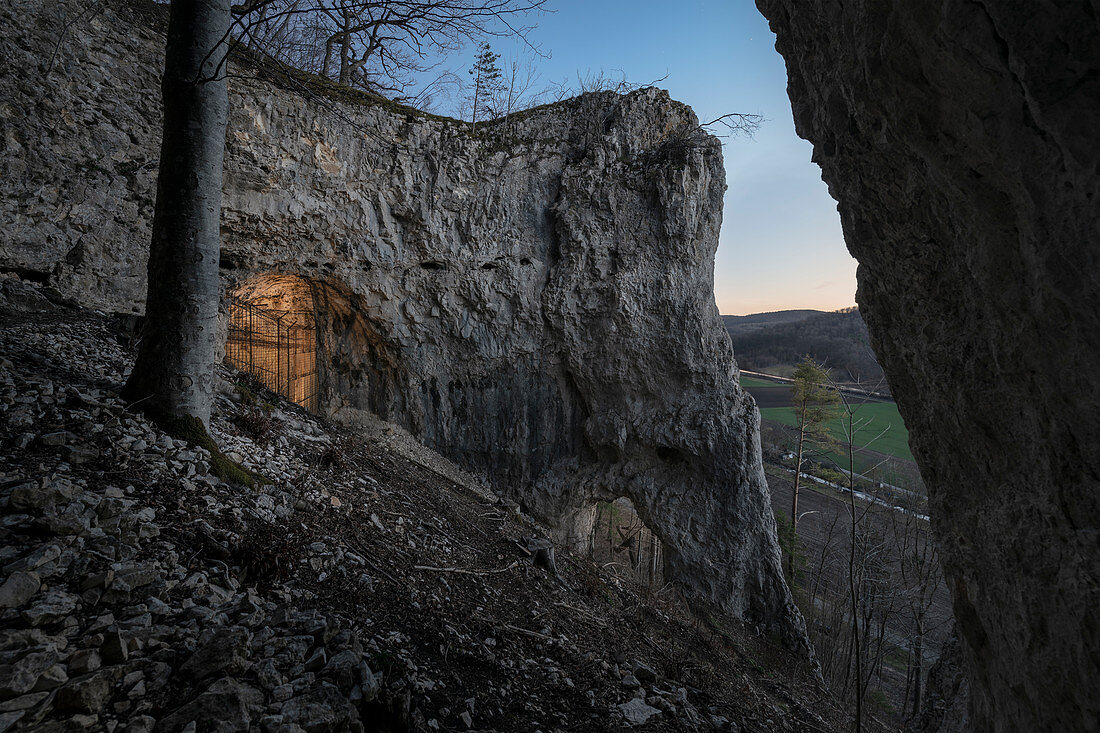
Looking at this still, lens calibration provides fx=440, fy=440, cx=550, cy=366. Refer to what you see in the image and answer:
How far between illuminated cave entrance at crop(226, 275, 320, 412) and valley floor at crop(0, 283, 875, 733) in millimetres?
4678

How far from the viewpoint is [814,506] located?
23.0 meters

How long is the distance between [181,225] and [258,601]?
7.66 feet

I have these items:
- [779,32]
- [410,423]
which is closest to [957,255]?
[779,32]

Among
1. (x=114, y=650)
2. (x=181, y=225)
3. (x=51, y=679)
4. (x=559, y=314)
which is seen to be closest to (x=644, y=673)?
(x=114, y=650)

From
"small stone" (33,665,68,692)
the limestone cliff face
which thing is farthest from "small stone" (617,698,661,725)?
the limestone cliff face

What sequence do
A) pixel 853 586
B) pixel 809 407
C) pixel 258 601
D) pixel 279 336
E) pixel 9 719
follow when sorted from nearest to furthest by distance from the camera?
pixel 9 719 → pixel 258 601 → pixel 853 586 → pixel 279 336 → pixel 809 407

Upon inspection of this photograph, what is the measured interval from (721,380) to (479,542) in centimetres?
803

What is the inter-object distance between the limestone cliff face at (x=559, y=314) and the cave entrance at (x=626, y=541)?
4590 mm

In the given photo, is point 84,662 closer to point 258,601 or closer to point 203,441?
point 258,601

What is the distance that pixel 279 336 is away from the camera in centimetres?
970

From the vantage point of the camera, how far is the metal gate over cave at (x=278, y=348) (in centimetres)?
901

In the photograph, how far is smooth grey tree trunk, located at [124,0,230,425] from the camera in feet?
9.07

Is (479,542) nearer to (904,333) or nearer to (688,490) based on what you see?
(904,333)

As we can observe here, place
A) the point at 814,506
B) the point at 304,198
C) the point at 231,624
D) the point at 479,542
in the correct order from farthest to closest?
the point at 814,506 → the point at 304,198 → the point at 479,542 → the point at 231,624
